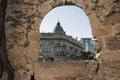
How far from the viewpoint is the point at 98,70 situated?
3693mm

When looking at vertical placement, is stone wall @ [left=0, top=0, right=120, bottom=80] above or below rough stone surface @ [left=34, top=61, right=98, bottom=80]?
above

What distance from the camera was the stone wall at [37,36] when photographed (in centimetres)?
371

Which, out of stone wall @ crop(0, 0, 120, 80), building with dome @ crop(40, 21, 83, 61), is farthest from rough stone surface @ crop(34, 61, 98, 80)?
building with dome @ crop(40, 21, 83, 61)

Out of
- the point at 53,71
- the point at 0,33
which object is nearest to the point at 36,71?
the point at 53,71

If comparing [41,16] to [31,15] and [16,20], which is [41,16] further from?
[16,20]

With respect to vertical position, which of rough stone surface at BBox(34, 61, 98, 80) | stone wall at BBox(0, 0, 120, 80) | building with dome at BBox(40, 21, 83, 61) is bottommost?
building with dome at BBox(40, 21, 83, 61)

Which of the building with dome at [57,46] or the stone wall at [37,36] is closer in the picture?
the stone wall at [37,36]

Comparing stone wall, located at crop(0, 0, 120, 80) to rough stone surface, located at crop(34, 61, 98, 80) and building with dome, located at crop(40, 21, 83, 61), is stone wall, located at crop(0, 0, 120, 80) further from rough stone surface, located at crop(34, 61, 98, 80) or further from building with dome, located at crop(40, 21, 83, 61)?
building with dome, located at crop(40, 21, 83, 61)

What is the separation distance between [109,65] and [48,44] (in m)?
41.5

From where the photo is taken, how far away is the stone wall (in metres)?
3.71

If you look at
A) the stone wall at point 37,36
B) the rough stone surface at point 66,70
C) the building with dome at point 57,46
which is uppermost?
the stone wall at point 37,36

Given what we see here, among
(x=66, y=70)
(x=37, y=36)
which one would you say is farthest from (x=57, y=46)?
(x=66, y=70)

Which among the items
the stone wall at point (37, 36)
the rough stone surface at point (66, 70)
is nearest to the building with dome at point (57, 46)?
the stone wall at point (37, 36)

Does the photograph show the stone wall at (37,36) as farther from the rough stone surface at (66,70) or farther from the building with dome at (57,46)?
the building with dome at (57,46)
